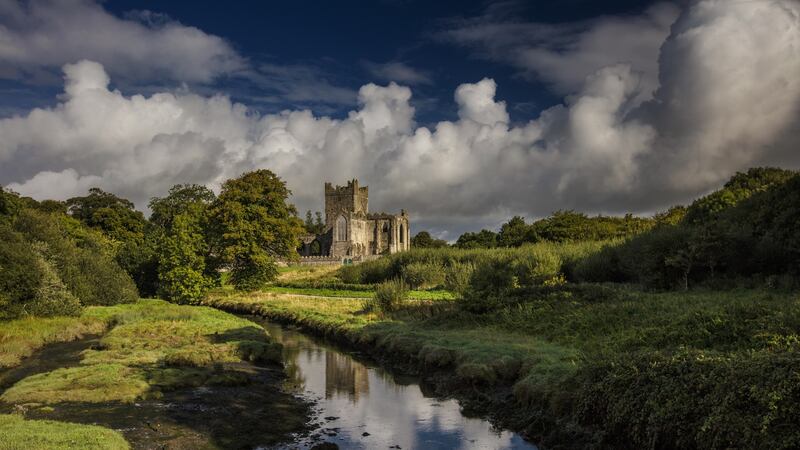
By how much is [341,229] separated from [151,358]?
97.4 meters

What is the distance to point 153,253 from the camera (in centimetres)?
5825

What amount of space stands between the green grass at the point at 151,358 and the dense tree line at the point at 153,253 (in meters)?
4.56

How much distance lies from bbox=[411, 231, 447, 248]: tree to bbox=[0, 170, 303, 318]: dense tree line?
90832 millimetres

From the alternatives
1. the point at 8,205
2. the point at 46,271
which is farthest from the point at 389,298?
the point at 8,205

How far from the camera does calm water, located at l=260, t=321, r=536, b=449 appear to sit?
14.1m

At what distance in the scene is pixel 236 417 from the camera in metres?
15.3

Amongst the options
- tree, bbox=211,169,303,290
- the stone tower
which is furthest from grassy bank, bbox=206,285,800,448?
the stone tower

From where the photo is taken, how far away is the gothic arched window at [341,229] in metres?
119

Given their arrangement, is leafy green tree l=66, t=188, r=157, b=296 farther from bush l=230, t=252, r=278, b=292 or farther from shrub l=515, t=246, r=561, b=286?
shrub l=515, t=246, r=561, b=286

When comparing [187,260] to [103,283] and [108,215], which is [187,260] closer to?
[103,283]

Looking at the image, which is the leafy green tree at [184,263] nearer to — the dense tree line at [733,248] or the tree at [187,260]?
the tree at [187,260]

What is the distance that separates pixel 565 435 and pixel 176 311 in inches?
1173

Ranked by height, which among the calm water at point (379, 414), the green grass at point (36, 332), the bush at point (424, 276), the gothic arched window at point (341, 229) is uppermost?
the gothic arched window at point (341, 229)

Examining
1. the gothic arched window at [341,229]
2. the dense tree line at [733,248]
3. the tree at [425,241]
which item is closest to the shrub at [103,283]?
the dense tree line at [733,248]
